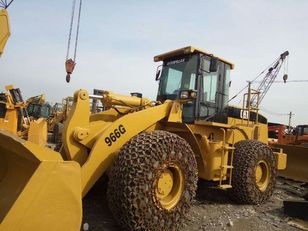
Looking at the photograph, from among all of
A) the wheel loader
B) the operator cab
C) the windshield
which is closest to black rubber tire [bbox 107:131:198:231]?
the wheel loader

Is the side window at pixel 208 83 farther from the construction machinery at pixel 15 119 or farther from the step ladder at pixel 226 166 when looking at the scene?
the construction machinery at pixel 15 119

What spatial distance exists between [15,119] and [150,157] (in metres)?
10.4

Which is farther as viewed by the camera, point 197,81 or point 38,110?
point 38,110

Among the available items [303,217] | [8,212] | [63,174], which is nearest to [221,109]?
[303,217]

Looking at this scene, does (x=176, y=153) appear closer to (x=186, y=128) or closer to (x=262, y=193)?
(x=186, y=128)

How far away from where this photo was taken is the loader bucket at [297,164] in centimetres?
943

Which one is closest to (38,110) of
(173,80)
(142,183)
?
(173,80)

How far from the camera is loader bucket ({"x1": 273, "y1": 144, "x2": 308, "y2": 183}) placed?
943cm

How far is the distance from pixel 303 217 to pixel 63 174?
4475 millimetres

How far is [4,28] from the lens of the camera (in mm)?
6301

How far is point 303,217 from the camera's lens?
620 centimetres

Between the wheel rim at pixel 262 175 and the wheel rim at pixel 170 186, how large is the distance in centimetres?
259

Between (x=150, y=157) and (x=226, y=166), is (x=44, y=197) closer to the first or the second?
(x=150, y=157)

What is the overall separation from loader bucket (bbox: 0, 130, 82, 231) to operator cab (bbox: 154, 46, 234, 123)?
125 inches
